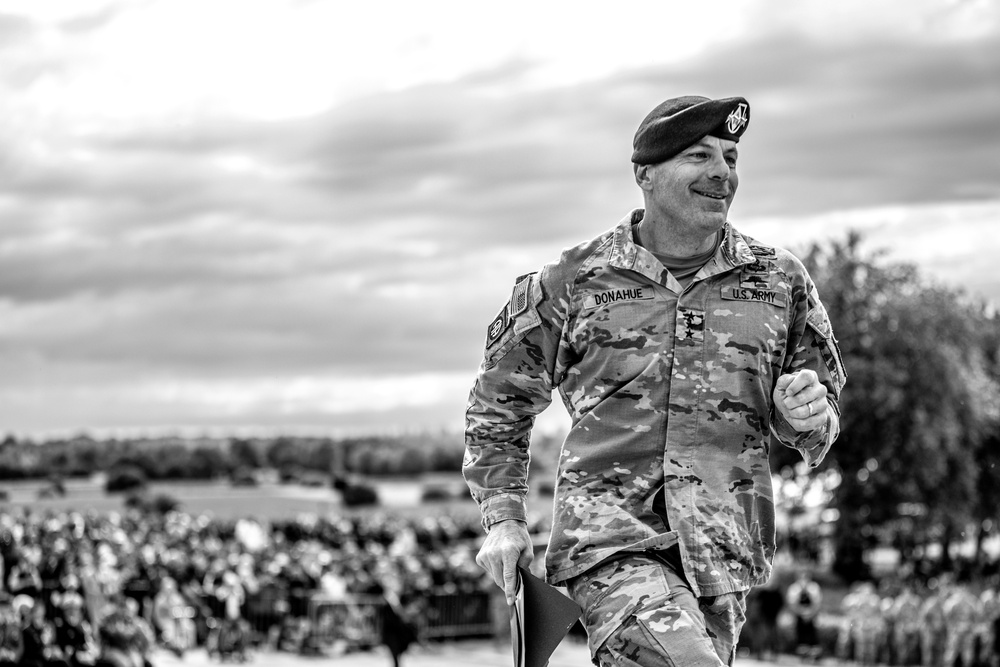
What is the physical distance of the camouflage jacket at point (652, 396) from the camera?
3.77 meters

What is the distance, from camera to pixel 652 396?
3.83m

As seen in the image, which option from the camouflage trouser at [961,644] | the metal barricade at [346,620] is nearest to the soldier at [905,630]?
the camouflage trouser at [961,644]

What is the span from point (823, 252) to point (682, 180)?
1678 inches

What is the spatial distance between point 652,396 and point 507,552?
607 millimetres

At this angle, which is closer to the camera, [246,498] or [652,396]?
[652,396]

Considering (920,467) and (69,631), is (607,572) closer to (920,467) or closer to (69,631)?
(69,631)

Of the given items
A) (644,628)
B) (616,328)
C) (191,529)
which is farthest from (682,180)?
(191,529)

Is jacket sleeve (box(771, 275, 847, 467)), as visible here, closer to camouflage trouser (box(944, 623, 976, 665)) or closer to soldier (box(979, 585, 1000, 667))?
soldier (box(979, 585, 1000, 667))

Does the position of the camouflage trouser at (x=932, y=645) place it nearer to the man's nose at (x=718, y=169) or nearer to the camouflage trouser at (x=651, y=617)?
the camouflage trouser at (x=651, y=617)

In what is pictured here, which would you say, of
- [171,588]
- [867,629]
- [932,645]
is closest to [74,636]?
[171,588]

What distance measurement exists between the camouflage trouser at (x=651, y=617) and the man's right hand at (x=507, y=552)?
0.17m

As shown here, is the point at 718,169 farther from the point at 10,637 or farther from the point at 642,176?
the point at 10,637

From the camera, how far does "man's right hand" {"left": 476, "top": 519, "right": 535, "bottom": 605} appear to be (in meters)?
3.82

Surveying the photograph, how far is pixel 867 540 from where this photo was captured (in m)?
44.2
